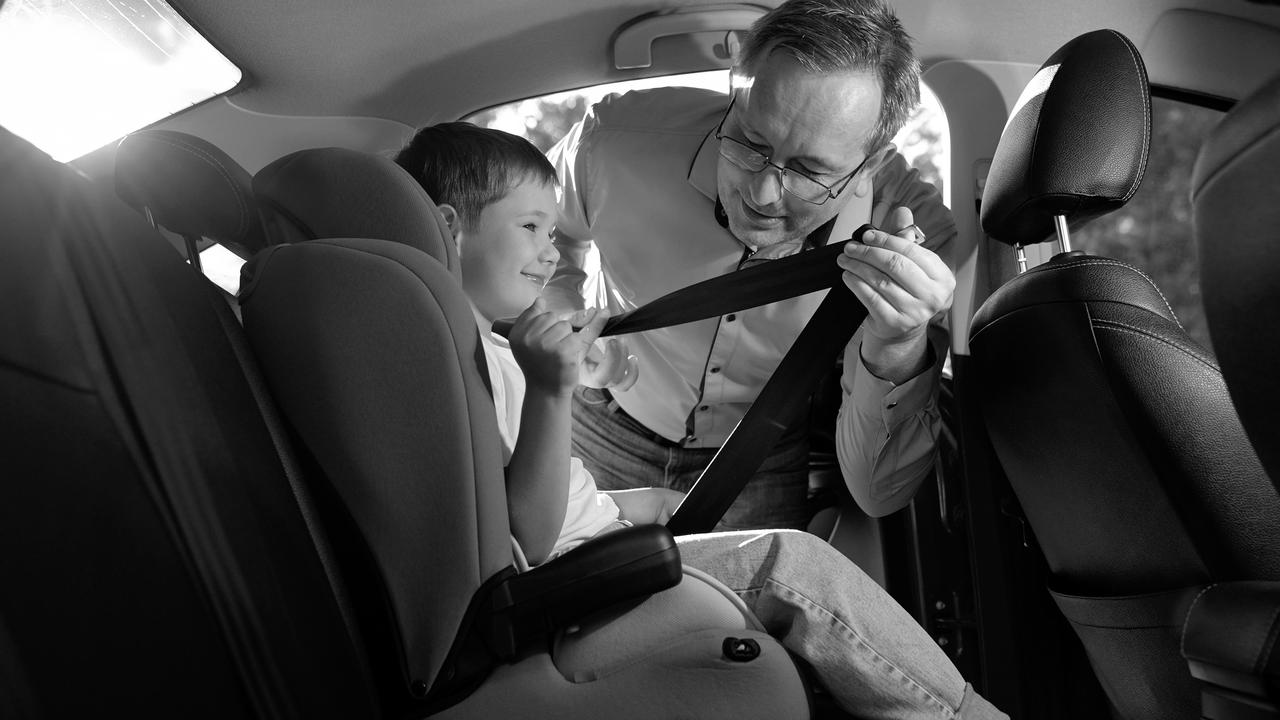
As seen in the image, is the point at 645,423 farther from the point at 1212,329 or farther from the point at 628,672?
the point at 1212,329

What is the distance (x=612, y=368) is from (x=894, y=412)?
1.79 ft

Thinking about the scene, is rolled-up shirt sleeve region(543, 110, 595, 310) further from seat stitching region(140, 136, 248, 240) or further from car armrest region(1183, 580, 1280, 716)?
car armrest region(1183, 580, 1280, 716)

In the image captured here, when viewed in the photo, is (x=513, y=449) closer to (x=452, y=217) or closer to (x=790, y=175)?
(x=452, y=217)

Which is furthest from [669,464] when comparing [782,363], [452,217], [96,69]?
[96,69]

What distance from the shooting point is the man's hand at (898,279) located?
4.39 ft

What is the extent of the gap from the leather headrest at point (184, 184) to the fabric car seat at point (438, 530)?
0.11 m

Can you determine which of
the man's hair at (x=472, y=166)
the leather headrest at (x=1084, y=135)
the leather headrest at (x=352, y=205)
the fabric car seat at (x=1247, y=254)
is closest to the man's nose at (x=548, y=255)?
the man's hair at (x=472, y=166)

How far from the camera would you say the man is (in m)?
1.55

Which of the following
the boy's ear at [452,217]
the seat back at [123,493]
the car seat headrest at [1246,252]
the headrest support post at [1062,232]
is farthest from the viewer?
the boy's ear at [452,217]

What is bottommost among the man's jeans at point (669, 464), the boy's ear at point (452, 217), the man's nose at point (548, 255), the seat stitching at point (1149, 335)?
the man's jeans at point (669, 464)

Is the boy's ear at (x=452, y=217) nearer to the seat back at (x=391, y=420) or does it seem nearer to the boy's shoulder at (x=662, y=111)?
the seat back at (x=391, y=420)

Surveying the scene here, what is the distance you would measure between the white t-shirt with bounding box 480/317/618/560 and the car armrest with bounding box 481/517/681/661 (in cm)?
20

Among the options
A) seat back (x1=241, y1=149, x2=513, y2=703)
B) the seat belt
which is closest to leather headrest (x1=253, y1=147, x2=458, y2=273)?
seat back (x1=241, y1=149, x2=513, y2=703)

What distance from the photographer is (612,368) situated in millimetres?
1825
